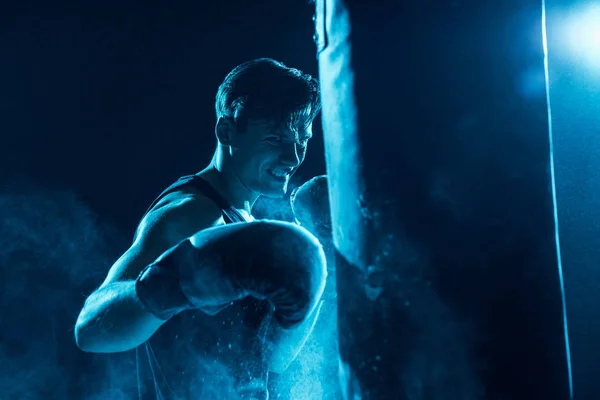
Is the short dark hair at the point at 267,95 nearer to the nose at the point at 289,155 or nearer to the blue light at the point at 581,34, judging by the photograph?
the nose at the point at 289,155

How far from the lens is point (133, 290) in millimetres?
947

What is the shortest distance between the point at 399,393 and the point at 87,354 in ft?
13.9

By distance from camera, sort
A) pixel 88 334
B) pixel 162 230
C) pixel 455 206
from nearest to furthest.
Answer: pixel 455 206, pixel 88 334, pixel 162 230

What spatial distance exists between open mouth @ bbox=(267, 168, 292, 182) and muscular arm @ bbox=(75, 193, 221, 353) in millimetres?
377

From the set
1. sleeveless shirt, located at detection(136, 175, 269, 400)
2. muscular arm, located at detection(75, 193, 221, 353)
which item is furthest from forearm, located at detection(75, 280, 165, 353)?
sleeveless shirt, located at detection(136, 175, 269, 400)

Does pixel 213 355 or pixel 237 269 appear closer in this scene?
pixel 237 269

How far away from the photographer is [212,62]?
13.1 ft

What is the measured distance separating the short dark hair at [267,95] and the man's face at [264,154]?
3cm

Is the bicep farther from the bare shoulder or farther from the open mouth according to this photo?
the open mouth

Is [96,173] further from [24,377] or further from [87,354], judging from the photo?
[24,377]

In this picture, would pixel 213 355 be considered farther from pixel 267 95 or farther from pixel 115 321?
pixel 267 95

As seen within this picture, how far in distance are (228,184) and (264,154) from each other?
20 cm

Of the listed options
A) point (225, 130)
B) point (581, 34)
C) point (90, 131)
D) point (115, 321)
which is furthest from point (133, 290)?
point (90, 131)

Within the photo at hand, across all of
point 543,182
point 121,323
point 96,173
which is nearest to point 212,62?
point 96,173
